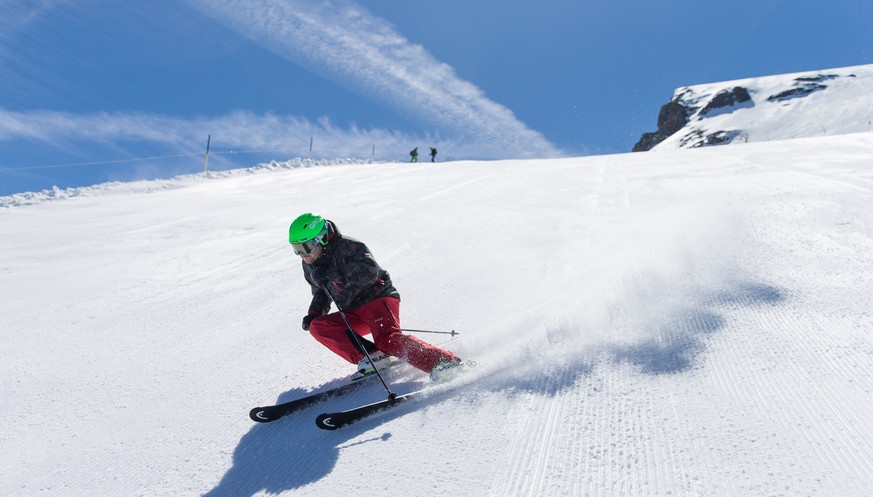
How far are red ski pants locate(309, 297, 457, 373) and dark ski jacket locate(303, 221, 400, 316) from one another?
89mm

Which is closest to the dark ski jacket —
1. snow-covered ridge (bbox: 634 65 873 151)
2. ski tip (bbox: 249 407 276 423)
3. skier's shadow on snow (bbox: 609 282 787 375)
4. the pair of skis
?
the pair of skis

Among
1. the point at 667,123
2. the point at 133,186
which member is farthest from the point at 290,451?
the point at 667,123

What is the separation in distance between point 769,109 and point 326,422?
12094 cm

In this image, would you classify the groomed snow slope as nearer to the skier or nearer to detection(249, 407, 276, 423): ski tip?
detection(249, 407, 276, 423): ski tip

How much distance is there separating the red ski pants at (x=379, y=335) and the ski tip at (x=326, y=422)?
795 mm

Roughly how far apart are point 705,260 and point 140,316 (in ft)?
19.1

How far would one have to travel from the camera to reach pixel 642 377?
315 cm

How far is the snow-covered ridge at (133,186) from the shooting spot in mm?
12219

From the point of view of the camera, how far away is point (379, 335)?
4.04m


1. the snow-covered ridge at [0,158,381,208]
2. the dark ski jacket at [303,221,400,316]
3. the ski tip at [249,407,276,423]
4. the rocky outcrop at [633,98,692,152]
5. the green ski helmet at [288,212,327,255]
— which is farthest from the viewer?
the rocky outcrop at [633,98,692,152]

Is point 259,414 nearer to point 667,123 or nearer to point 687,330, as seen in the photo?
point 687,330

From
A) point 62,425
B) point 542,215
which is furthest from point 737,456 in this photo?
point 542,215

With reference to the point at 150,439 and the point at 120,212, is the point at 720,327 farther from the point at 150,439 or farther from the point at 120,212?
the point at 120,212

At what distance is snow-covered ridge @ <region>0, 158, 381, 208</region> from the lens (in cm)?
1222
